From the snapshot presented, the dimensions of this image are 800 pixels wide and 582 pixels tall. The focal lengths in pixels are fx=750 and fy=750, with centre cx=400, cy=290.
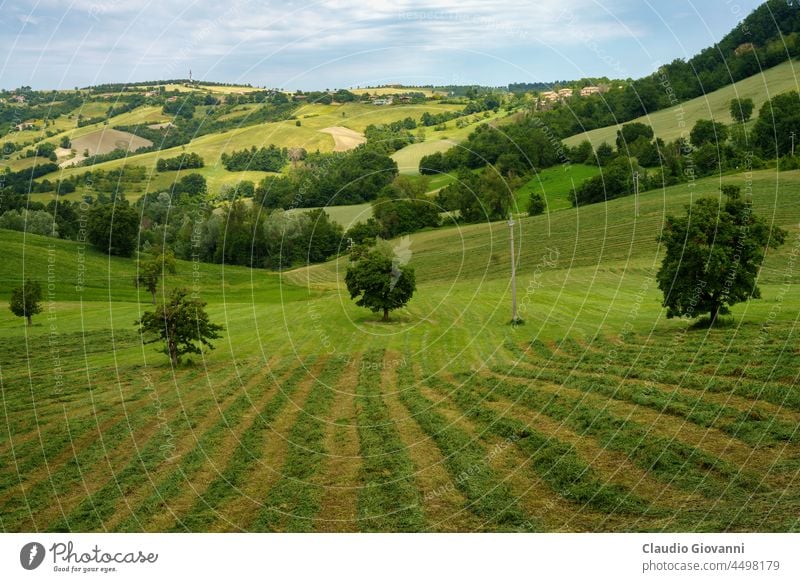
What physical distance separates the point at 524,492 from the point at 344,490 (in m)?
4.06

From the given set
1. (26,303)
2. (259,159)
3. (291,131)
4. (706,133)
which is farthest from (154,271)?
(706,133)

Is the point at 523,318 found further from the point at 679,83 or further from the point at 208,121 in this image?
the point at 679,83

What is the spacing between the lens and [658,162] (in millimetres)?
62938

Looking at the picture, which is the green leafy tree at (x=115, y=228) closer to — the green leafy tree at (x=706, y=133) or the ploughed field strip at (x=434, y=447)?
the ploughed field strip at (x=434, y=447)

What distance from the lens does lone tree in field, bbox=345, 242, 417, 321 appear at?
35.9m

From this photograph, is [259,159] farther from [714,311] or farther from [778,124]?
[778,124]

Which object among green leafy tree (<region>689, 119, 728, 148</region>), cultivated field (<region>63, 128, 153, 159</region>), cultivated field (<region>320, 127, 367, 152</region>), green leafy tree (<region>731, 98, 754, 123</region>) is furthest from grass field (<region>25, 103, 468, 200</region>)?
green leafy tree (<region>689, 119, 728, 148</region>)

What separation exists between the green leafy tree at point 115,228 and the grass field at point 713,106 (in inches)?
1355

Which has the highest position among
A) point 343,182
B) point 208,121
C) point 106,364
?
point 208,121

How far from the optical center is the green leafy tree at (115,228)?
58.8 metres

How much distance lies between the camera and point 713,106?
194 feet

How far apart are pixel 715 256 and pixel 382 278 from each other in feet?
48.3

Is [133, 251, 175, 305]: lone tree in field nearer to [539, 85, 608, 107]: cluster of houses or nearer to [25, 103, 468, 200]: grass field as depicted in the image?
[25, 103, 468, 200]: grass field
